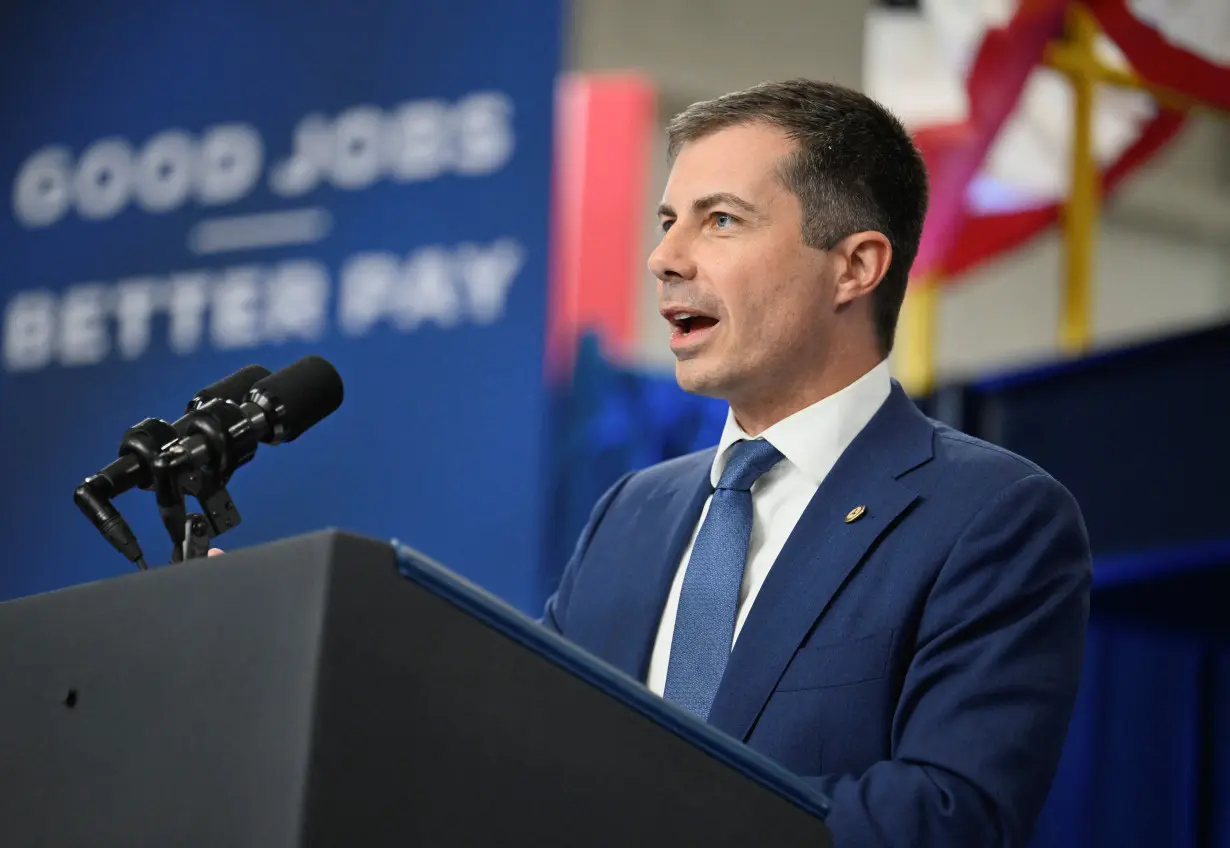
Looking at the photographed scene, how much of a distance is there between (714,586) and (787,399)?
26cm

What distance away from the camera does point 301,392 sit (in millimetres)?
1425

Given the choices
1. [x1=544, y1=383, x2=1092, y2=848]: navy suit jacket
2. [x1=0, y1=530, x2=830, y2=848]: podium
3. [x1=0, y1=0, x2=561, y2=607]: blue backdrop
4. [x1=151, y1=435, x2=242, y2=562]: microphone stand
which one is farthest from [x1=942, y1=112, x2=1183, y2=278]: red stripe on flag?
[x1=0, y1=530, x2=830, y2=848]: podium

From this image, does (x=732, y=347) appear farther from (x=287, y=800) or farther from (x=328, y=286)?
(x=328, y=286)

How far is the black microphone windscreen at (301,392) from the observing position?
4.62ft

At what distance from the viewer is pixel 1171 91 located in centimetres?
480

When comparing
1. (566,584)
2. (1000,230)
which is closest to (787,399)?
(566,584)

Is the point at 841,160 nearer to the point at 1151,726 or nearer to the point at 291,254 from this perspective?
the point at 1151,726

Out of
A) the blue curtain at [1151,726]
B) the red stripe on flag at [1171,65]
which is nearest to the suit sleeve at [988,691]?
the blue curtain at [1151,726]

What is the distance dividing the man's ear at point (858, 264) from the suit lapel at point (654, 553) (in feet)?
0.83

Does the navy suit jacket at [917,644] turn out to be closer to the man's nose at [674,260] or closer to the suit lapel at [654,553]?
the suit lapel at [654,553]

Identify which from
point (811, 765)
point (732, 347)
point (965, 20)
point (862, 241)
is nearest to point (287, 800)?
point (811, 765)

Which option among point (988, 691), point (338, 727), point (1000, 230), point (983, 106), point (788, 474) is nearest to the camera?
point (338, 727)

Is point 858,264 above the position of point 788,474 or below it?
above

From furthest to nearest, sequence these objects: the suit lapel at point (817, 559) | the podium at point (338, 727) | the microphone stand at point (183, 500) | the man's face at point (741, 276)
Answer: the man's face at point (741, 276) → the suit lapel at point (817, 559) → the microphone stand at point (183, 500) → the podium at point (338, 727)
